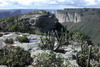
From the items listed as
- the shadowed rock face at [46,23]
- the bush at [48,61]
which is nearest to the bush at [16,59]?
the bush at [48,61]

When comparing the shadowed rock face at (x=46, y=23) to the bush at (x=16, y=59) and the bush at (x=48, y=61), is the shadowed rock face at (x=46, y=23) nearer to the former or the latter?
the bush at (x=16, y=59)

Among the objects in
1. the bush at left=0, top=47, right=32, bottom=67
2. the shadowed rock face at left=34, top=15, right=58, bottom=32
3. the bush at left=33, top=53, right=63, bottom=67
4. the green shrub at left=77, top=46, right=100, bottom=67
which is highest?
the bush at left=33, top=53, right=63, bottom=67

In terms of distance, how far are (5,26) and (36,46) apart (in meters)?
35.4

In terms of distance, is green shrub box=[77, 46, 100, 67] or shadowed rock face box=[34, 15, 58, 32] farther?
shadowed rock face box=[34, 15, 58, 32]

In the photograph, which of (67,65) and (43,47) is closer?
(67,65)

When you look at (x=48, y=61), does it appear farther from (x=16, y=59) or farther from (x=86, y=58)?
(x=86, y=58)

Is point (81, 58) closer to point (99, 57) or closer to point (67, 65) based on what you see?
point (99, 57)

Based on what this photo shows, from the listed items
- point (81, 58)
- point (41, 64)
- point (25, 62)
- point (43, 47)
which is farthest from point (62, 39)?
point (41, 64)

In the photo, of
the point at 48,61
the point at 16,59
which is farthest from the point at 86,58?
the point at 16,59

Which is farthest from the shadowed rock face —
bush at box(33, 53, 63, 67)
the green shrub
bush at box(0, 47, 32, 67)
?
bush at box(33, 53, 63, 67)

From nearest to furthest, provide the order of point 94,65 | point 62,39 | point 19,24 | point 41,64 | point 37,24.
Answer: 1. point 41,64
2. point 94,65
3. point 62,39
4. point 19,24
5. point 37,24

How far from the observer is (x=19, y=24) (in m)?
73.8

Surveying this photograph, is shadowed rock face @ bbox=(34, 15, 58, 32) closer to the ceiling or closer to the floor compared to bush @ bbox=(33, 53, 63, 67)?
closer to the floor

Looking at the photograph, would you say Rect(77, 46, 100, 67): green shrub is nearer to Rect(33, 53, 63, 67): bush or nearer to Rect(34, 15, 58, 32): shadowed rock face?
Rect(33, 53, 63, 67): bush
